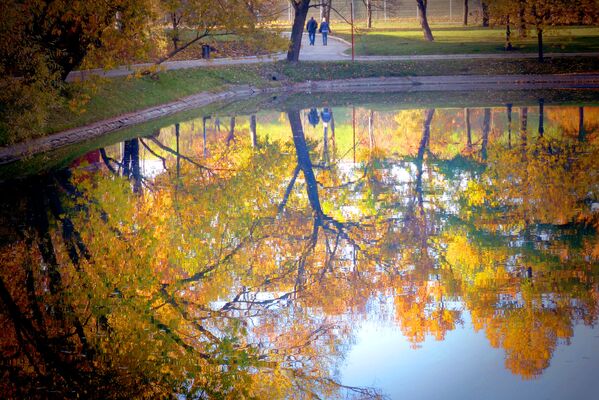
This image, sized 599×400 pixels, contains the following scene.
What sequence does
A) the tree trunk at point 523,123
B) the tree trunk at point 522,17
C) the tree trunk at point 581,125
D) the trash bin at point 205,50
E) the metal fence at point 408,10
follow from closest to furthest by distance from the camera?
1. the tree trunk at point 581,125
2. the tree trunk at point 523,123
3. the tree trunk at point 522,17
4. the trash bin at point 205,50
5. the metal fence at point 408,10

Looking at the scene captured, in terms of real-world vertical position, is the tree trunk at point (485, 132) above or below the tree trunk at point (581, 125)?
below

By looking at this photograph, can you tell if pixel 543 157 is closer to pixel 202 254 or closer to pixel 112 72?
pixel 202 254

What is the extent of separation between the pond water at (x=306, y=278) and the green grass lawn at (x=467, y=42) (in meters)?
27.5

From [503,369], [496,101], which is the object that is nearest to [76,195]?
[503,369]

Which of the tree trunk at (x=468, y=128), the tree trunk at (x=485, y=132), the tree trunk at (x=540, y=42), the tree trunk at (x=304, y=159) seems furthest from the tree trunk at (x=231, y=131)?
the tree trunk at (x=540, y=42)

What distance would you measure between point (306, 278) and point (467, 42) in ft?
145

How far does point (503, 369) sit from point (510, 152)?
51.5 ft

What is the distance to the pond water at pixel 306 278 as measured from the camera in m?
8.87

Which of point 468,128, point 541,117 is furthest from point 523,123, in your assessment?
point 468,128

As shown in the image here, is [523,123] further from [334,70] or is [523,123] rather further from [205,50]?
[205,50]

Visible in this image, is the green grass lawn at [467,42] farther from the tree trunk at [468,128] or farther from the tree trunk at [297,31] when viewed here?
the tree trunk at [468,128]

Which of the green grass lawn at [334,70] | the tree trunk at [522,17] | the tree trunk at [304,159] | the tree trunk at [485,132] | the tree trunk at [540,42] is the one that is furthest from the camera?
the tree trunk at [540,42]

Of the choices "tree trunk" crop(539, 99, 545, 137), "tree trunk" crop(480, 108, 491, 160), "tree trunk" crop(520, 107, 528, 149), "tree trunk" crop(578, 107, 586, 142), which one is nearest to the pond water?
"tree trunk" crop(480, 108, 491, 160)

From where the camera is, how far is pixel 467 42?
53969 mm
